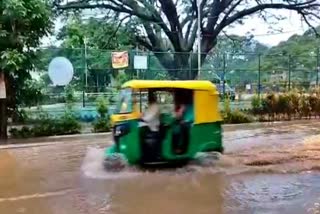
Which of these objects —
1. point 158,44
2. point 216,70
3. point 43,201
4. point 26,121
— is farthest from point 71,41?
point 43,201

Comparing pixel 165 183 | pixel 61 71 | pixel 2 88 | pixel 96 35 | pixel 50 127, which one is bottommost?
pixel 165 183

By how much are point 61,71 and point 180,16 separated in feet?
42.9

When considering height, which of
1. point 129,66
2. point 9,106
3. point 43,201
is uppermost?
point 129,66

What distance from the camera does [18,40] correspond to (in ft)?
56.6

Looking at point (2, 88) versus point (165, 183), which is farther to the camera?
point (2, 88)

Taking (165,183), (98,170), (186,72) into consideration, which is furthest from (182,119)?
(186,72)

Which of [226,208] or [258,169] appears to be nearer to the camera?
[226,208]

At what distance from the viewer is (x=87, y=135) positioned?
1897cm

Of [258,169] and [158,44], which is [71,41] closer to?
[158,44]

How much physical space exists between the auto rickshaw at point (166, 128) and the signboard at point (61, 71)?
31.8 ft

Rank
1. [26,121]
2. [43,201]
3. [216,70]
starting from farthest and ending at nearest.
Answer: [216,70]
[26,121]
[43,201]

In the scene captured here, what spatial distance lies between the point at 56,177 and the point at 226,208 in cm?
424

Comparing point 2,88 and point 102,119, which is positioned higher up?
point 2,88

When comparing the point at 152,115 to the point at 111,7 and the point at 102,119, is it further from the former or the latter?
the point at 111,7
